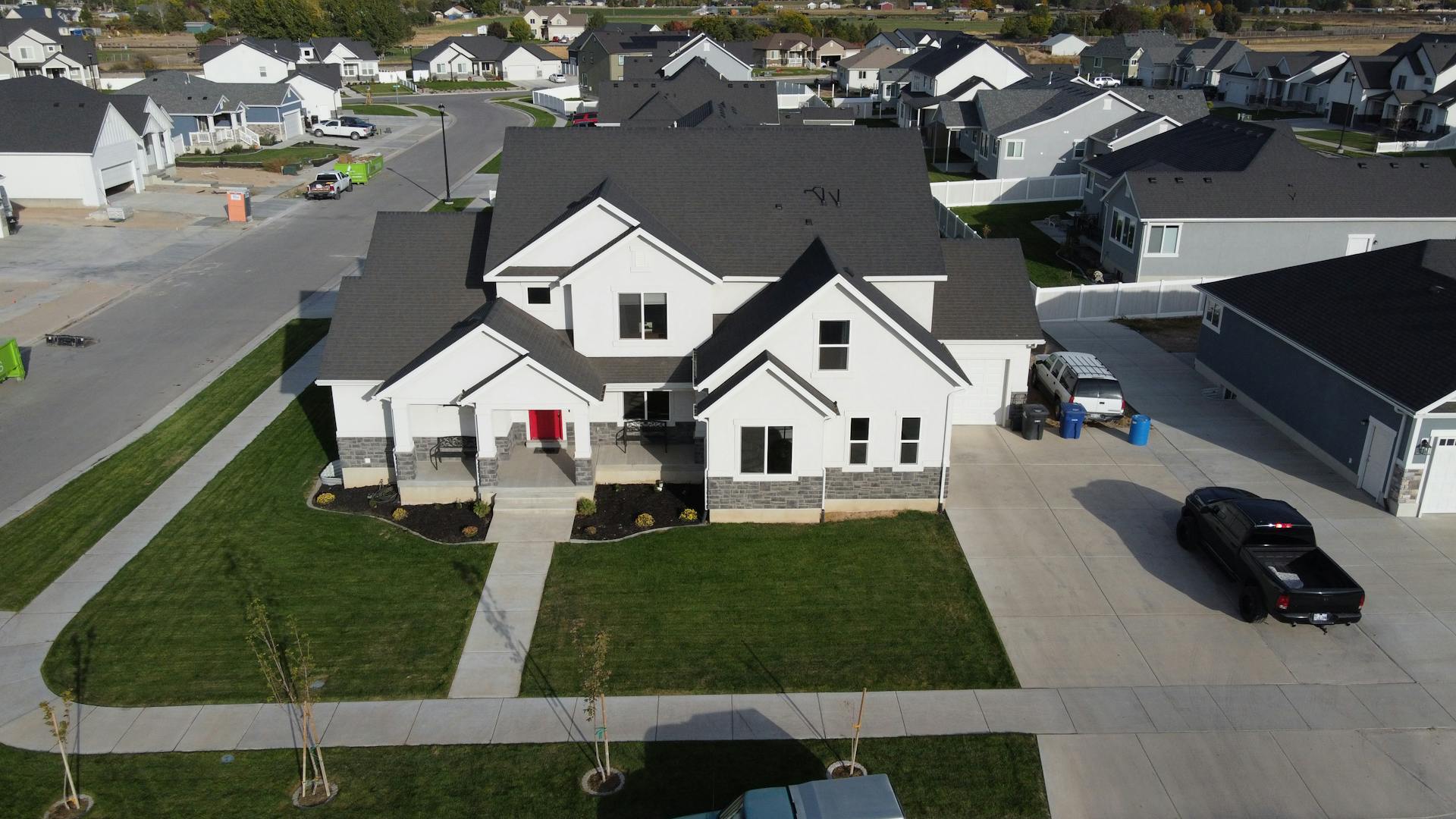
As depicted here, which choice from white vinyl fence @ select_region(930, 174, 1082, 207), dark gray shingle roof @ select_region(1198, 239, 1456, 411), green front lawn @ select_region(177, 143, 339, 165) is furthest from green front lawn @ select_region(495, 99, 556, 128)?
dark gray shingle roof @ select_region(1198, 239, 1456, 411)

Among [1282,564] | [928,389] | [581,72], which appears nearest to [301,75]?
[581,72]

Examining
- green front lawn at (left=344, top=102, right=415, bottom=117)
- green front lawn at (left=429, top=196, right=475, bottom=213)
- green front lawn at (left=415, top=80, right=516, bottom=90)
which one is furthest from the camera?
green front lawn at (left=415, top=80, right=516, bottom=90)

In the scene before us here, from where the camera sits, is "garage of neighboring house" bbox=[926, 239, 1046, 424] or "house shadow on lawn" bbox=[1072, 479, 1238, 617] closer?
"house shadow on lawn" bbox=[1072, 479, 1238, 617]

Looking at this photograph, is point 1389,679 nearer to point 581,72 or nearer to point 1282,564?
point 1282,564

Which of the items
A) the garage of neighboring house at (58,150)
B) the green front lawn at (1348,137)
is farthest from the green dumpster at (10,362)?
the green front lawn at (1348,137)

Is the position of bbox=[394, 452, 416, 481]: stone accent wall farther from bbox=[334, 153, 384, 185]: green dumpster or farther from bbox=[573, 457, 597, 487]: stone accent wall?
bbox=[334, 153, 384, 185]: green dumpster

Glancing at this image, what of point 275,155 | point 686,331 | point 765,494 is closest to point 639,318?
point 686,331

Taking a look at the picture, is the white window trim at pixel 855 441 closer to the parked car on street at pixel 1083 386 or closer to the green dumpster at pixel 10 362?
the parked car on street at pixel 1083 386
